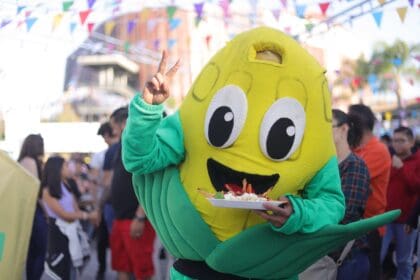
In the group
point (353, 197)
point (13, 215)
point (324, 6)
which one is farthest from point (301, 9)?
point (13, 215)

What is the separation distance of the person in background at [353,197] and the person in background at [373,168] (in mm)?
180

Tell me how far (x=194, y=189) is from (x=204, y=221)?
5.8 inches

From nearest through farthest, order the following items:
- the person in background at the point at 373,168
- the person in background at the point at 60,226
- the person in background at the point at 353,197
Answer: the person in background at the point at 353,197
the person in background at the point at 373,168
the person in background at the point at 60,226

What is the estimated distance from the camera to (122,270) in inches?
217

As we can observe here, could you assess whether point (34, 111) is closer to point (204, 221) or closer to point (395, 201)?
point (395, 201)

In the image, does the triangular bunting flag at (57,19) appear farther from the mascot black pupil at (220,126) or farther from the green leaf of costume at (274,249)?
the green leaf of costume at (274,249)

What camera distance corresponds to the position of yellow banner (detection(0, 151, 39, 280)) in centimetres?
351

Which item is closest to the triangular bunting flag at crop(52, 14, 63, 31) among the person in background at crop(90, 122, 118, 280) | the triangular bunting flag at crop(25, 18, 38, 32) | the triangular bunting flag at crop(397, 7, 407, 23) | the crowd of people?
the triangular bunting flag at crop(25, 18, 38, 32)

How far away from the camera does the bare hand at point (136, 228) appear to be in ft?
17.2

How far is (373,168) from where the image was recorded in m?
4.65

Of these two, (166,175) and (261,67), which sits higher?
(261,67)

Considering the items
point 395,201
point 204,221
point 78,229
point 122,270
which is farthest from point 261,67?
point 395,201

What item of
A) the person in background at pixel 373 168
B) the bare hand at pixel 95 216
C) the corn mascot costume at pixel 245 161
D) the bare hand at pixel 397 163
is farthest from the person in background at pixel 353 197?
the bare hand at pixel 95 216

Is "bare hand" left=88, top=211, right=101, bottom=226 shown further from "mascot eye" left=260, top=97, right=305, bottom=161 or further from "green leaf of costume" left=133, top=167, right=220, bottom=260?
"mascot eye" left=260, top=97, right=305, bottom=161
